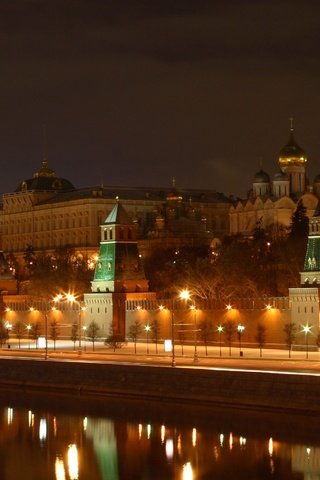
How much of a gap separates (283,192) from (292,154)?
4157 mm

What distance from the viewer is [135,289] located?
88.8 meters

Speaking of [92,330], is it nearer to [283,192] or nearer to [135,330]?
[135,330]

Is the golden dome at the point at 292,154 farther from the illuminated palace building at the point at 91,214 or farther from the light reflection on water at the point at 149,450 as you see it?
the light reflection on water at the point at 149,450

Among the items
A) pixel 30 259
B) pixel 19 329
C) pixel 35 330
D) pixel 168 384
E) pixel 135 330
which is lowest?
pixel 168 384

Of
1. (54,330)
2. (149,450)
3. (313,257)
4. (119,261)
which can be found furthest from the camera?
(54,330)

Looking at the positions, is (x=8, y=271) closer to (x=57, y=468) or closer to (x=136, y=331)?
(x=136, y=331)

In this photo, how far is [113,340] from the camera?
3228 inches

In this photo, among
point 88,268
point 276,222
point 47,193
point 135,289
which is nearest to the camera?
point 135,289

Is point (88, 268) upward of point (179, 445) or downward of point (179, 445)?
upward

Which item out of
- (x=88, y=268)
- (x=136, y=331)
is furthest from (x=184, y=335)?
(x=88, y=268)

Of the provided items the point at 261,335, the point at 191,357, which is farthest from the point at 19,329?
the point at 191,357

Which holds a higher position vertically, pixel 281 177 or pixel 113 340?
pixel 281 177

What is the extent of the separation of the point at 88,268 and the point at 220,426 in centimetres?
7973

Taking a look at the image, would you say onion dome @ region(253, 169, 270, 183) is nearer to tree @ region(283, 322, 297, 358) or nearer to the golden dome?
the golden dome
